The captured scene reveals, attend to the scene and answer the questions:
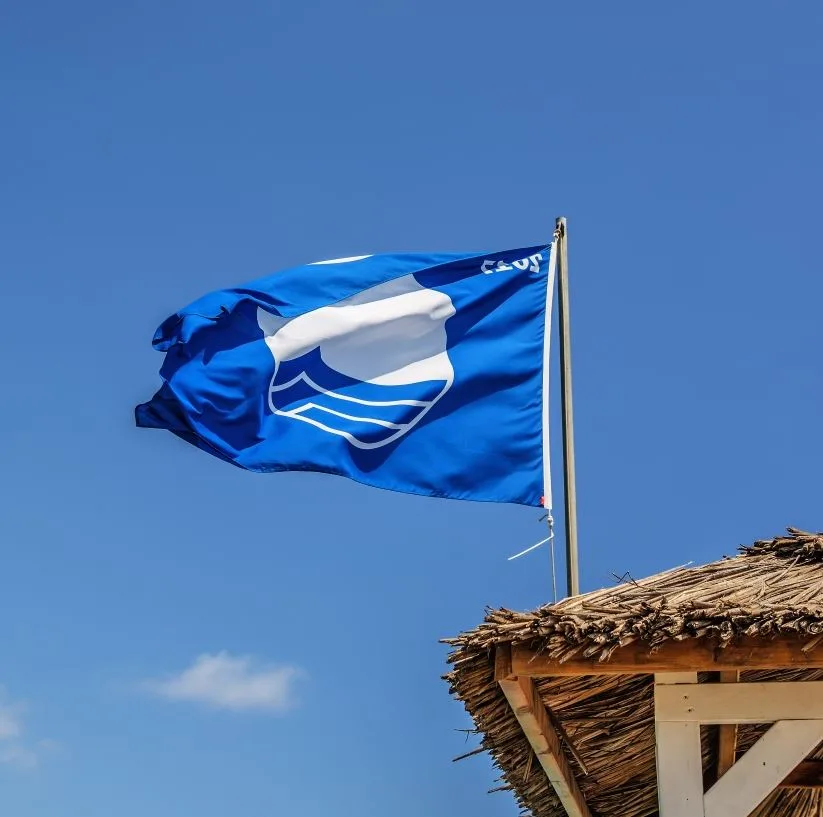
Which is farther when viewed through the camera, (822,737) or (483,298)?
(483,298)

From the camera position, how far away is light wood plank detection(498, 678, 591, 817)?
5.75 meters

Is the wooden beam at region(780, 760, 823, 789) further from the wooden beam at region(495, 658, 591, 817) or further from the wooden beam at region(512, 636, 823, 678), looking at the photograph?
the wooden beam at region(512, 636, 823, 678)

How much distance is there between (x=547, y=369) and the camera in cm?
786

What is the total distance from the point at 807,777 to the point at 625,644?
5.97 ft

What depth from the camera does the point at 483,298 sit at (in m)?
8.22

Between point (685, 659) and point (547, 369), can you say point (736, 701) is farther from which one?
point (547, 369)

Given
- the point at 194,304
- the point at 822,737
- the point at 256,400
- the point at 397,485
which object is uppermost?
the point at 194,304

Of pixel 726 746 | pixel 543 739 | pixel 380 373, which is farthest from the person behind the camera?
pixel 380 373

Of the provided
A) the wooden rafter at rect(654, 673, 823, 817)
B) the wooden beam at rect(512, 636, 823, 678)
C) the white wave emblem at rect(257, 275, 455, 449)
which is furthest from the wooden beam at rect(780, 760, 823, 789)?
the white wave emblem at rect(257, 275, 455, 449)

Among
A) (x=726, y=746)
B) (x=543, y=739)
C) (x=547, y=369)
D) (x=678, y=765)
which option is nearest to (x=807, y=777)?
(x=726, y=746)

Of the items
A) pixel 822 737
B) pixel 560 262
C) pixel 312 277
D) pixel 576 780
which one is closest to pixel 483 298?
pixel 560 262

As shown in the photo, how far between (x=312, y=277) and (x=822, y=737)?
168 inches

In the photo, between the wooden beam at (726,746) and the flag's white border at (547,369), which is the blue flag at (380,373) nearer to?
the flag's white border at (547,369)

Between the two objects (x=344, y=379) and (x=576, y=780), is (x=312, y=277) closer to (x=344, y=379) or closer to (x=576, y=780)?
(x=344, y=379)
